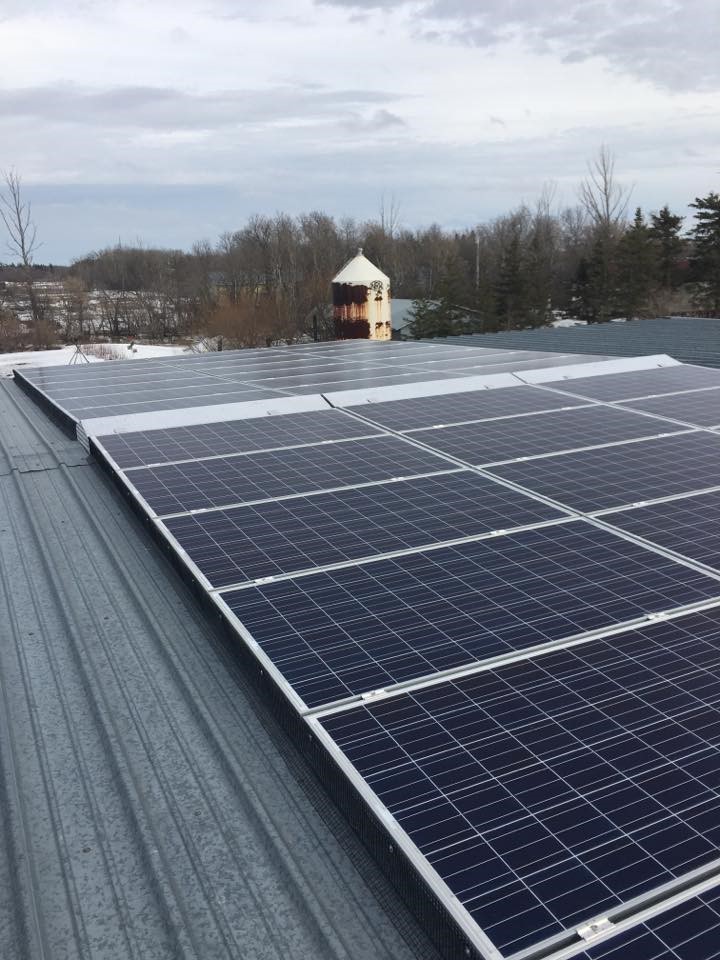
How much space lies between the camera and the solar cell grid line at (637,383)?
58.1 feet

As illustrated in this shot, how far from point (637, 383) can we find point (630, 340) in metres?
12.4

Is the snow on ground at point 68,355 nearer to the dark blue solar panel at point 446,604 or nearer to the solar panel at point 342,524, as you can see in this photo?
the solar panel at point 342,524

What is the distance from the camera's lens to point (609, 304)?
69750 millimetres

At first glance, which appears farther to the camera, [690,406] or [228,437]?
[690,406]

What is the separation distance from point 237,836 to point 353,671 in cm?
159

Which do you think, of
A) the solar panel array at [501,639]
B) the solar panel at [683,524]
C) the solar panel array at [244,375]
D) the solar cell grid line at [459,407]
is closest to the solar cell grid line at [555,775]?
the solar panel array at [501,639]

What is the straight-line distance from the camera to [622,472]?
11.7 metres

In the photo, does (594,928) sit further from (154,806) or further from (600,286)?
(600,286)

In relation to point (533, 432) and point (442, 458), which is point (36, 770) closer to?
point (442, 458)

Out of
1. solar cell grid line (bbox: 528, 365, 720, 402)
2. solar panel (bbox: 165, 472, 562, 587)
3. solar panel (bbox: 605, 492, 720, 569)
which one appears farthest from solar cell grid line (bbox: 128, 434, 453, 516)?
solar cell grid line (bbox: 528, 365, 720, 402)

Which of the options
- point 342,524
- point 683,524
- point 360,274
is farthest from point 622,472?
point 360,274

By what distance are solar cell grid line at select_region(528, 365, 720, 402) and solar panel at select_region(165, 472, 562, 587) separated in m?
7.82

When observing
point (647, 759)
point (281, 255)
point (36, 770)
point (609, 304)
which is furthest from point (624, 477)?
point (281, 255)

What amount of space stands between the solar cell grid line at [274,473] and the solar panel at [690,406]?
5.76 meters
